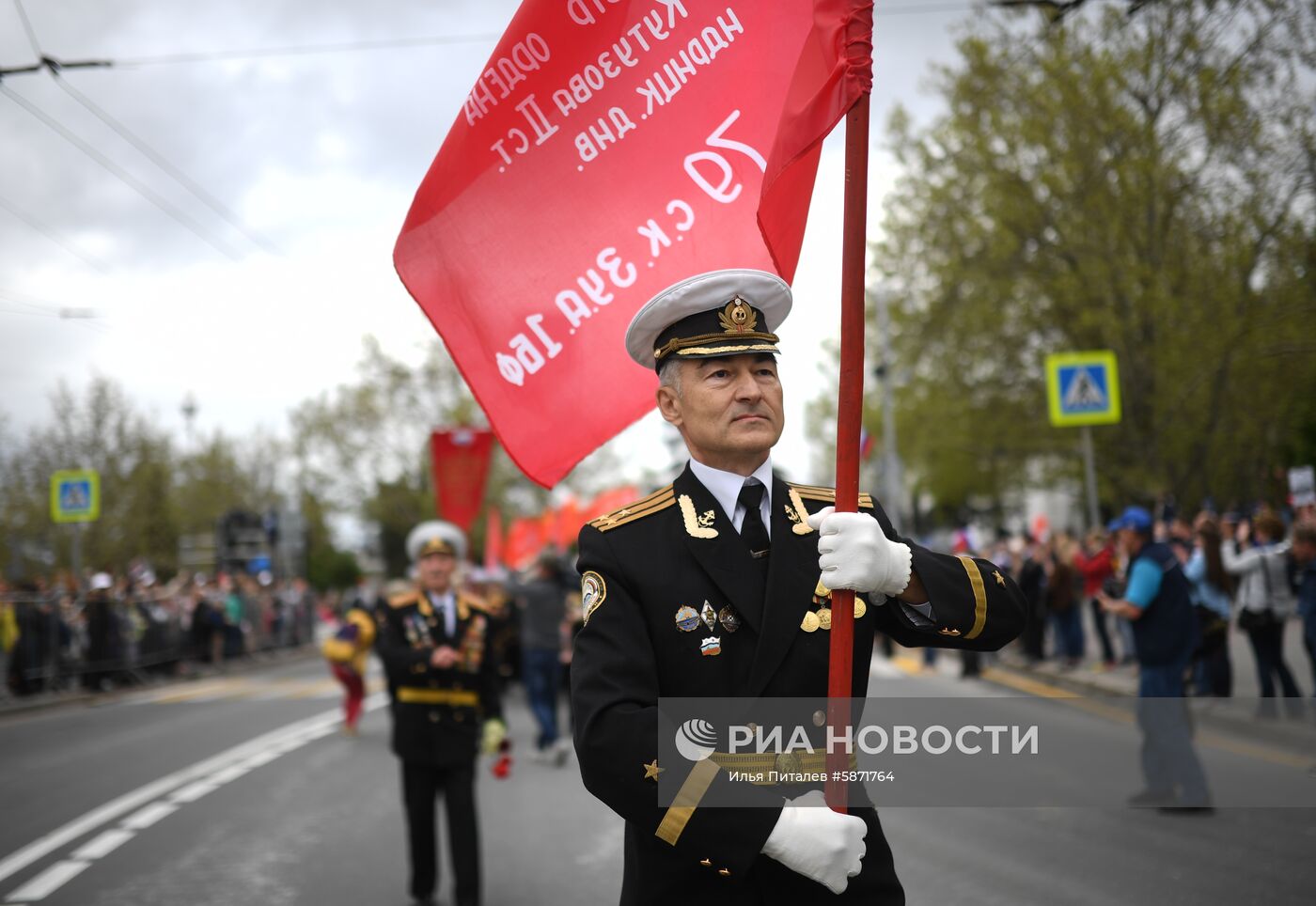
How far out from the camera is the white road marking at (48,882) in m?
7.18

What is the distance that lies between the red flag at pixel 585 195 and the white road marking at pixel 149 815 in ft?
22.5

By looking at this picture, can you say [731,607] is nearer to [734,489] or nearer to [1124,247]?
[734,489]

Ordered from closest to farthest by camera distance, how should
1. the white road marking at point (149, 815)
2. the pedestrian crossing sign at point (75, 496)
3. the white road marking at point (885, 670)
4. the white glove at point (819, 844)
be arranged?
the white glove at point (819, 844), the white road marking at point (149, 815), the white road marking at point (885, 670), the pedestrian crossing sign at point (75, 496)

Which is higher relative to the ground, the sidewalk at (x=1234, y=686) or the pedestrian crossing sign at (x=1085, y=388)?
the pedestrian crossing sign at (x=1085, y=388)

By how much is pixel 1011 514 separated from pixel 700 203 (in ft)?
217

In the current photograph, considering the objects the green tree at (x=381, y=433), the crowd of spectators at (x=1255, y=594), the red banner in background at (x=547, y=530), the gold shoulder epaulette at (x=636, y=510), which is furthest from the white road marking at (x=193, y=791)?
the green tree at (x=381, y=433)

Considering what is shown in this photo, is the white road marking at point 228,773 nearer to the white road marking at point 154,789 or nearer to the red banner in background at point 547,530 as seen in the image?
the white road marking at point 154,789

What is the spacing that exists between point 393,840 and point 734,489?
656 cm

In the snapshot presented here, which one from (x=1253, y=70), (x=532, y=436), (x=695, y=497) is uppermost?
(x=1253, y=70)

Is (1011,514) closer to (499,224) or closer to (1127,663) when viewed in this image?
(1127,663)

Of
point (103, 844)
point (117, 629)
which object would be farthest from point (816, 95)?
point (117, 629)

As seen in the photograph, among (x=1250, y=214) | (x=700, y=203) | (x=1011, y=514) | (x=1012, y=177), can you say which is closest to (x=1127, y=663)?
(x=1250, y=214)

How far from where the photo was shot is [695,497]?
9.26 ft

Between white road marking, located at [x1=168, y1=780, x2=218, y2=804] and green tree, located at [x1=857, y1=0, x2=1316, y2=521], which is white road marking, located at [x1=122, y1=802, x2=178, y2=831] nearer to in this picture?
white road marking, located at [x1=168, y1=780, x2=218, y2=804]
